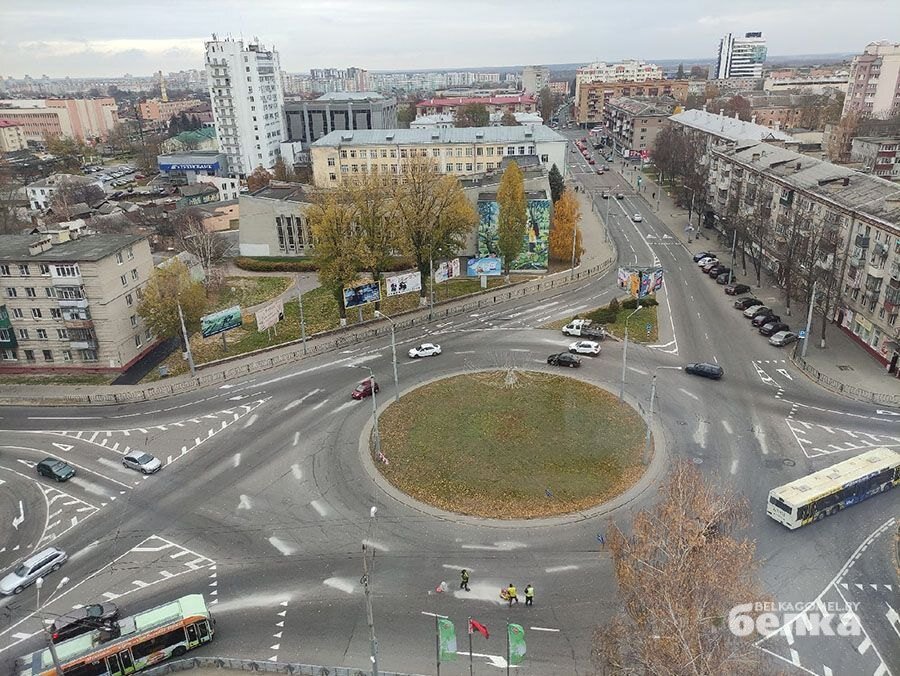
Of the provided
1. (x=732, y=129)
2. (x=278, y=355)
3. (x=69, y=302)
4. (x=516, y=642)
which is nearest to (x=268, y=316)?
(x=278, y=355)

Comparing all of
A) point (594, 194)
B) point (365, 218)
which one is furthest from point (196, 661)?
point (594, 194)

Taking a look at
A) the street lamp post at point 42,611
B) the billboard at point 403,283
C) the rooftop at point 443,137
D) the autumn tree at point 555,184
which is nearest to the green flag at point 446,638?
the street lamp post at point 42,611

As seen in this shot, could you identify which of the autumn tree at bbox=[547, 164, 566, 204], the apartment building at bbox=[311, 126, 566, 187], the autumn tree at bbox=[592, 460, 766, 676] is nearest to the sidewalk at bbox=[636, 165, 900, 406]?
the autumn tree at bbox=[592, 460, 766, 676]

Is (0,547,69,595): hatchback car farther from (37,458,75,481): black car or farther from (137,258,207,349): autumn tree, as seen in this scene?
(137,258,207,349): autumn tree

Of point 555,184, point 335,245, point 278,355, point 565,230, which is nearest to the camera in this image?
point 278,355

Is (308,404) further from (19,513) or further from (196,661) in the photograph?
(196,661)

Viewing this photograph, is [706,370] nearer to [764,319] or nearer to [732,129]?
[764,319]
